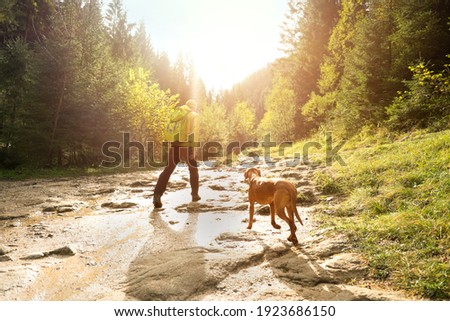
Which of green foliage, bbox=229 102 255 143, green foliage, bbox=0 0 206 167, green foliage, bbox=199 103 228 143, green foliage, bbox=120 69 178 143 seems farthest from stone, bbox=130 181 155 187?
green foliage, bbox=229 102 255 143

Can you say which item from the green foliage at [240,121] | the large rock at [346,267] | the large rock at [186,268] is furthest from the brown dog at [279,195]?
the green foliage at [240,121]

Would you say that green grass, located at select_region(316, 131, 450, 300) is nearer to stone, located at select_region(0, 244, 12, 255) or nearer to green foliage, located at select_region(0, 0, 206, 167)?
stone, located at select_region(0, 244, 12, 255)

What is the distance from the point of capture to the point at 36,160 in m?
17.2

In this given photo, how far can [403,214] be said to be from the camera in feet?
12.4

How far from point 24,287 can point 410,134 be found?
11177 millimetres

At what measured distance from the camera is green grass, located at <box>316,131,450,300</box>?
8.66 ft

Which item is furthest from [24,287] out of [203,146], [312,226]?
[203,146]

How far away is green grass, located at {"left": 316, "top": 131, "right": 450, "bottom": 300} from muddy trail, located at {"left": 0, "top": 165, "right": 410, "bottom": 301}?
274 millimetres

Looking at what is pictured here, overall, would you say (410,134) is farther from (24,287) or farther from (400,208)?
(24,287)

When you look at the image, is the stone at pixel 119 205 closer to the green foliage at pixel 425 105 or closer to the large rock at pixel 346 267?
the large rock at pixel 346 267

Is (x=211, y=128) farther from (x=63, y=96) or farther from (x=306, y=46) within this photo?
(x=63, y=96)

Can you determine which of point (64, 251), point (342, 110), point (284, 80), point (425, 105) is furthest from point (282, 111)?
point (64, 251)

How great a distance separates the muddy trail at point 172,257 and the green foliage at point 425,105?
6340 mm

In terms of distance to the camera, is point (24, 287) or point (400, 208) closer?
point (24, 287)
